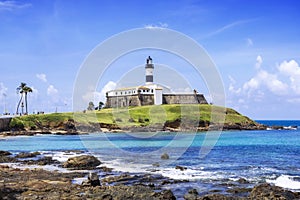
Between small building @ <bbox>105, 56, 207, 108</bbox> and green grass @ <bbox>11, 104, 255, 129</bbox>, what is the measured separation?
481cm

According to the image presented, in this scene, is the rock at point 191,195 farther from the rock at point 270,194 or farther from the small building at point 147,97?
the small building at point 147,97

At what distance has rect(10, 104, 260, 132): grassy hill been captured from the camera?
12988 centimetres

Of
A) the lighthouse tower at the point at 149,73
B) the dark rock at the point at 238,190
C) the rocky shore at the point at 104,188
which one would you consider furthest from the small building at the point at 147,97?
the dark rock at the point at 238,190

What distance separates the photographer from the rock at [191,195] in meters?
26.7

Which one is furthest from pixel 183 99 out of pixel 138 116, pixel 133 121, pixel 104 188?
pixel 104 188

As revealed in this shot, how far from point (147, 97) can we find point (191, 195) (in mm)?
128118

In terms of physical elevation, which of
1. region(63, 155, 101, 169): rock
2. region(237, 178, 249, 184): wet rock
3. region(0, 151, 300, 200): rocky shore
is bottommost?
region(237, 178, 249, 184): wet rock

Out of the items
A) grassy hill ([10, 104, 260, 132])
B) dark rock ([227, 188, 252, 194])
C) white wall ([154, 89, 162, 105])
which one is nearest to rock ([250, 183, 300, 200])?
dark rock ([227, 188, 252, 194])

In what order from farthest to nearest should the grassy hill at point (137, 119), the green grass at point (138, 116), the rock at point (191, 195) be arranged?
the green grass at point (138, 116), the grassy hill at point (137, 119), the rock at point (191, 195)

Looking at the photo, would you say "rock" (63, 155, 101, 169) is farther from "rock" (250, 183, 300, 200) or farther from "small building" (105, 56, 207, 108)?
"small building" (105, 56, 207, 108)

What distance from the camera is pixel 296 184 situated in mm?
32719

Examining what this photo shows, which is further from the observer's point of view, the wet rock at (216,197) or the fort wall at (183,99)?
the fort wall at (183,99)

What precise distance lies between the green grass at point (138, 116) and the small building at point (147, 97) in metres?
4.81

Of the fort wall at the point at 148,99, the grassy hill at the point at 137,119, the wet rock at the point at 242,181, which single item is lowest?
the wet rock at the point at 242,181
